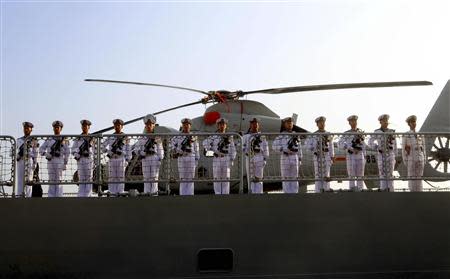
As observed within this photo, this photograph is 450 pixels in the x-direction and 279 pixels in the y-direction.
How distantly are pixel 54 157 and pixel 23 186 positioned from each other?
851mm

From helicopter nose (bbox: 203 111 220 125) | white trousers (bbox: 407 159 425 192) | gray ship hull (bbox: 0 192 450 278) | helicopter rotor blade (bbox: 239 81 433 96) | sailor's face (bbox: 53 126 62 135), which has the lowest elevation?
gray ship hull (bbox: 0 192 450 278)

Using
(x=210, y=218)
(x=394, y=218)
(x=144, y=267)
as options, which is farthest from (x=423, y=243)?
(x=144, y=267)

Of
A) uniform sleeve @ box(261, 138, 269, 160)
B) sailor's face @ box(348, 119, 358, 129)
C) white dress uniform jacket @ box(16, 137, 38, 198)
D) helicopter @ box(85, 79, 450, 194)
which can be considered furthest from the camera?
helicopter @ box(85, 79, 450, 194)

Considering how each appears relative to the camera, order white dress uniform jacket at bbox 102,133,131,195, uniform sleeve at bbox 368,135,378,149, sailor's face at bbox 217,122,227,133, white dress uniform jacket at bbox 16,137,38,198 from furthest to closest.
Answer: sailor's face at bbox 217,122,227,133 → uniform sleeve at bbox 368,135,378,149 → white dress uniform jacket at bbox 102,133,131,195 → white dress uniform jacket at bbox 16,137,38,198

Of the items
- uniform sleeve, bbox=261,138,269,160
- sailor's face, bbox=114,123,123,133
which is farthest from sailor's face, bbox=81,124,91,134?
uniform sleeve, bbox=261,138,269,160

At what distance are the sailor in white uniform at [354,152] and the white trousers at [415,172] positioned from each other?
763mm

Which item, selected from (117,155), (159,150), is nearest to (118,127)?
(117,155)

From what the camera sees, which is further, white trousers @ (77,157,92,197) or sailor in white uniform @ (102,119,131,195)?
white trousers @ (77,157,92,197)

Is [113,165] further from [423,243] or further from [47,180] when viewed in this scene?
[423,243]

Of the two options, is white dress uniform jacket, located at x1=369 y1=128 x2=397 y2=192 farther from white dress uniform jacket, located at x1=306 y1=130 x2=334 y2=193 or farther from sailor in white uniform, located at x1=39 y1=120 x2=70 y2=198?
sailor in white uniform, located at x1=39 y1=120 x2=70 y2=198

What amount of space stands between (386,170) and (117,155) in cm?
416

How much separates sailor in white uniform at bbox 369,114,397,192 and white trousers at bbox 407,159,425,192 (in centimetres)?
31

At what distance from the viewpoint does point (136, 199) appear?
8703 millimetres

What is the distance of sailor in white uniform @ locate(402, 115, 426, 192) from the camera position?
9695 mm
